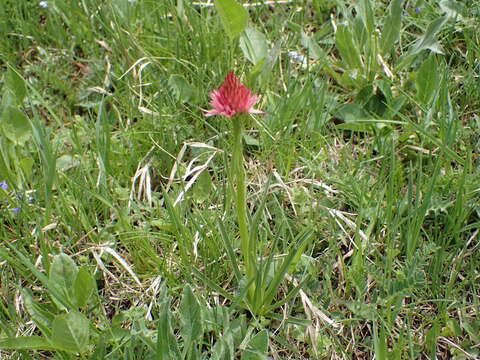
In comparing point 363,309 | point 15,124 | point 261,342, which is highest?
point 15,124

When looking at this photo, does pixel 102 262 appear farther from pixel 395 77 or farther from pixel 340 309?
pixel 395 77

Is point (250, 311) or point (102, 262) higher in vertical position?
point (102, 262)

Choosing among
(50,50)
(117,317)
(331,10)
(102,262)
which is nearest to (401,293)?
(117,317)

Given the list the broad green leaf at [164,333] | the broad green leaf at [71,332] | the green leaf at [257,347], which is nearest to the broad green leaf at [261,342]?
the green leaf at [257,347]

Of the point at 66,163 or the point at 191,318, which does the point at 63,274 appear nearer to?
the point at 191,318

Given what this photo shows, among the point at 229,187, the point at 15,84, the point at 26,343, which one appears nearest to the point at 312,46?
the point at 229,187
